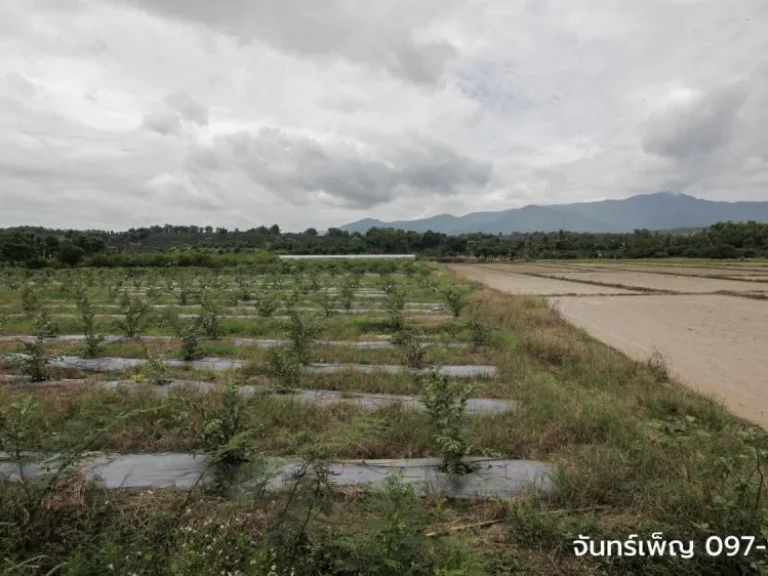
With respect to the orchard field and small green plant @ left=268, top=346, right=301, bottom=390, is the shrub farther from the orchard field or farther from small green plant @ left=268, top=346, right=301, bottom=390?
small green plant @ left=268, top=346, right=301, bottom=390

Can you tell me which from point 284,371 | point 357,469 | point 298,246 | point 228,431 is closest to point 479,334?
point 284,371

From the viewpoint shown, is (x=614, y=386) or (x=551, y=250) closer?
(x=614, y=386)

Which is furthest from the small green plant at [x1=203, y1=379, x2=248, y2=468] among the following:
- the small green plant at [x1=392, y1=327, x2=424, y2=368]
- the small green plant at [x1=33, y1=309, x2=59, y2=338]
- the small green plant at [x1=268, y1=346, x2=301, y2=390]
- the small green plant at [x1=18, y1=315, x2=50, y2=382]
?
the small green plant at [x1=33, y1=309, x2=59, y2=338]

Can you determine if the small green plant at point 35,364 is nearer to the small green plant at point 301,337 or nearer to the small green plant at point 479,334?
the small green plant at point 301,337

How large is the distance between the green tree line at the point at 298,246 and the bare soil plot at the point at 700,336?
1279 inches

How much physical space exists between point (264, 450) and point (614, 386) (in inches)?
191

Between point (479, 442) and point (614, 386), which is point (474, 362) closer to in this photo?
point (614, 386)

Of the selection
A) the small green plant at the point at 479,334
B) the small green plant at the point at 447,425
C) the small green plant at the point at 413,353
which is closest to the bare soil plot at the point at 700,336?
the small green plant at the point at 479,334

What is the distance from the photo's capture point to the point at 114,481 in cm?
339

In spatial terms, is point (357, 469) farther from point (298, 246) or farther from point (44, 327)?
point (298, 246)

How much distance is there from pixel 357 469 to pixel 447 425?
2.85ft

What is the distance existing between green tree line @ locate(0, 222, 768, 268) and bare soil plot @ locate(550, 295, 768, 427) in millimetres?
32482

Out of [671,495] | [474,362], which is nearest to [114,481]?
[671,495]

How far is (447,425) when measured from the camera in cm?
380
